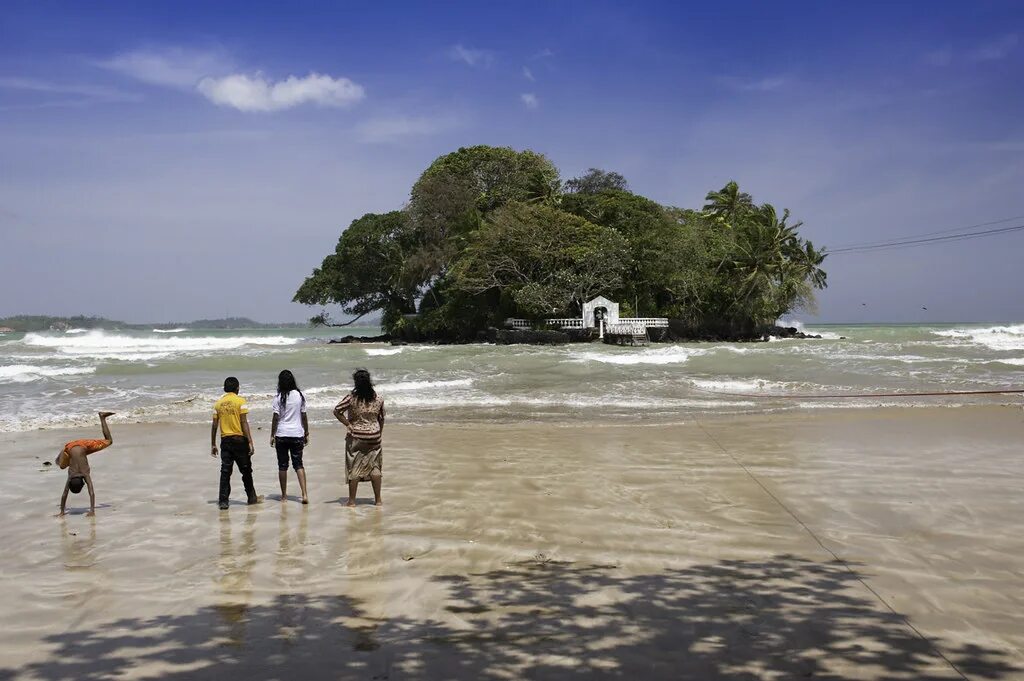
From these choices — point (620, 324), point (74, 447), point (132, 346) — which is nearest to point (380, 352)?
point (620, 324)

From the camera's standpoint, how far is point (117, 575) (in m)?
5.41

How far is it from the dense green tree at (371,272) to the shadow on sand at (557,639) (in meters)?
52.0

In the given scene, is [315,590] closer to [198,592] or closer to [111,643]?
[198,592]

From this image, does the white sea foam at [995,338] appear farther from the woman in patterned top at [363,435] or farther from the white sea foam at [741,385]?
the woman in patterned top at [363,435]

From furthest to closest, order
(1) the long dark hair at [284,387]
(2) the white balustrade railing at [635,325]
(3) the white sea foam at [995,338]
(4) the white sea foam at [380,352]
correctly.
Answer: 1. (2) the white balustrade railing at [635,325]
2. (3) the white sea foam at [995,338]
3. (4) the white sea foam at [380,352]
4. (1) the long dark hair at [284,387]

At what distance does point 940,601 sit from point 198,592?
5.07m

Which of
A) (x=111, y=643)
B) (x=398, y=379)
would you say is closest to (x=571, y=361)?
(x=398, y=379)

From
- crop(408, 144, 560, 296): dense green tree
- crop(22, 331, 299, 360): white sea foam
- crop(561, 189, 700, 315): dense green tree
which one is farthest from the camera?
crop(408, 144, 560, 296): dense green tree

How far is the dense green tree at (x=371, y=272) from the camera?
191 feet

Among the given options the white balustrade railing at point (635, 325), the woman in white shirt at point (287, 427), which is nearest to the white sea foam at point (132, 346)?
the white balustrade railing at point (635, 325)

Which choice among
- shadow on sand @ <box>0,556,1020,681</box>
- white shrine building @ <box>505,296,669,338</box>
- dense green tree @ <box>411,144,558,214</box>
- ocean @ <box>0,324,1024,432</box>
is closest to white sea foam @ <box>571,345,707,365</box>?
ocean @ <box>0,324,1024,432</box>

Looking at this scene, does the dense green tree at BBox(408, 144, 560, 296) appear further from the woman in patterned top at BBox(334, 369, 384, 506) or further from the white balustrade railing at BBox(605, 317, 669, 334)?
the woman in patterned top at BBox(334, 369, 384, 506)

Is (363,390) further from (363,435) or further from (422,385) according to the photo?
(422,385)

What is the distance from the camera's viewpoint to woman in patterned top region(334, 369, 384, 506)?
7.61 metres
